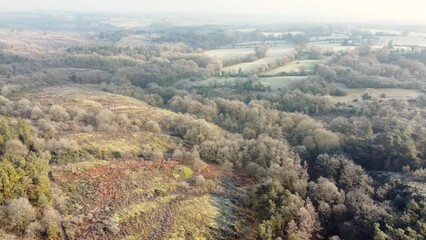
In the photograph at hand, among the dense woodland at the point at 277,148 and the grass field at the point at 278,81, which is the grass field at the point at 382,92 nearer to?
the dense woodland at the point at 277,148

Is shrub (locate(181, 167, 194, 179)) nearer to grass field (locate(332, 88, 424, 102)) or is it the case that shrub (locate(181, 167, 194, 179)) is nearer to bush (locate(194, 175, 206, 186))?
bush (locate(194, 175, 206, 186))

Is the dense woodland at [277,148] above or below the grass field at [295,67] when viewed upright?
below

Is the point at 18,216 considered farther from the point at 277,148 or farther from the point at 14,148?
the point at 277,148

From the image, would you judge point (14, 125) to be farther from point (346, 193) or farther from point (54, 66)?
point (54, 66)

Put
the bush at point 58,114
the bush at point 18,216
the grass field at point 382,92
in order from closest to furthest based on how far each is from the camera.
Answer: the bush at point 18,216, the bush at point 58,114, the grass field at point 382,92

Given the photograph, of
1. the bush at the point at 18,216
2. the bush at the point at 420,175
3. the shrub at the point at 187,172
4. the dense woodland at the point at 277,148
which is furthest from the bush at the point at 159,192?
the bush at the point at 420,175

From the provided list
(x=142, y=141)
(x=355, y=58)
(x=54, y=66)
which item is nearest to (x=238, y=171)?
(x=142, y=141)

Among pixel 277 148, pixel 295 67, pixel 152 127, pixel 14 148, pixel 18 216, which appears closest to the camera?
pixel 18 216

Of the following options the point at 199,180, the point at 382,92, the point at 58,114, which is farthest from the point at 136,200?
the point at 382,92

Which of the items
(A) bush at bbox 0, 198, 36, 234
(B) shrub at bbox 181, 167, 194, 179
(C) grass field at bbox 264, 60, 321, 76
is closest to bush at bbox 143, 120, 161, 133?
(B) shrub at bbox 181, 167, 194, 179
